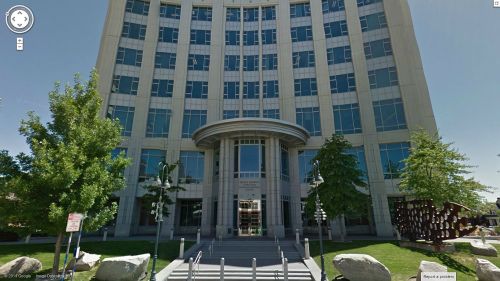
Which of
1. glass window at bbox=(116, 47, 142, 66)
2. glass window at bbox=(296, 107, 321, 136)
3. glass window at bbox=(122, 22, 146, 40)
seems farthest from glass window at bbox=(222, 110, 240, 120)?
glass window at bbox=(122, 22, 146, 40)

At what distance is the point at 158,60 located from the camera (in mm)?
35594

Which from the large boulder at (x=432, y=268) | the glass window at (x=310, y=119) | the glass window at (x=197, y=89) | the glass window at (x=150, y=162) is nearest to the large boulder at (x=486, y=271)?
the large boulder at (x=432, y=268)

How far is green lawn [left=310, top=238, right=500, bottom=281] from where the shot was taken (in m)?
14.2

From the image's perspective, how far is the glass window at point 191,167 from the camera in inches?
1249

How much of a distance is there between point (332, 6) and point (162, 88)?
25139 millimetres


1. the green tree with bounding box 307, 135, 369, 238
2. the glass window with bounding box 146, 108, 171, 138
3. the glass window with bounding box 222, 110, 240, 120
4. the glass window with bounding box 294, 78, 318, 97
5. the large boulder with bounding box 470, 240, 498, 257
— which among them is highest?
the glass window with bounding box 294, 78, 318, 97

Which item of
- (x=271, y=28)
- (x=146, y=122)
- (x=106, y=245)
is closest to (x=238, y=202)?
(x=106, y=245)

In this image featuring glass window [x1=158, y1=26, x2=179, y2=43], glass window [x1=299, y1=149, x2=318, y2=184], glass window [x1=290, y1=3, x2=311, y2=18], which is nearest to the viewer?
glass window [x1=299, y1=149, x2=318, y2=184]

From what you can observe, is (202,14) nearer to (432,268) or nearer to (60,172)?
(60,172)

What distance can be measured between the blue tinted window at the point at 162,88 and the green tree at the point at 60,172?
1878 cm

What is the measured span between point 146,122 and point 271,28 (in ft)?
68.6

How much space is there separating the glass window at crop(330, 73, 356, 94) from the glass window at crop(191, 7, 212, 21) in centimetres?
1924

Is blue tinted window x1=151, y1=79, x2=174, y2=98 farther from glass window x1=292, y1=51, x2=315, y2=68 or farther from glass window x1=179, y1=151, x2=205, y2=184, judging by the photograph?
glass window x1=292, y1=51, x2=315, y2=68

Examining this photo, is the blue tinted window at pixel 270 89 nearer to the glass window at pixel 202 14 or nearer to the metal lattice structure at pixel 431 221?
the glass window at pixel 202 14
